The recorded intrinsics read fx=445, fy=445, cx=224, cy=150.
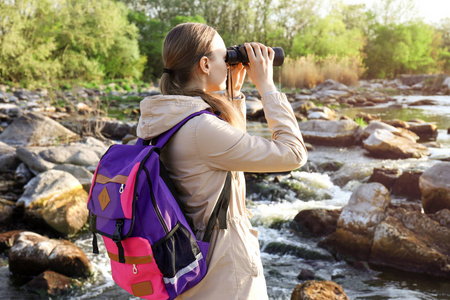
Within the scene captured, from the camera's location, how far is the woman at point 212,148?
4.31ft

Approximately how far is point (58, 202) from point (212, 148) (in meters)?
4.65

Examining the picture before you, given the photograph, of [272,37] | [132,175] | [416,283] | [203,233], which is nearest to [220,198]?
[203,233]

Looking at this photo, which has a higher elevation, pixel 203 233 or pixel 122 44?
pixel 122 44

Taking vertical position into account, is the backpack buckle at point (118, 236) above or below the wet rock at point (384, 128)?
above

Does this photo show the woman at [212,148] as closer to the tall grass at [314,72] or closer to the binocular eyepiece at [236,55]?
the binocular eyepiece at [236,55]

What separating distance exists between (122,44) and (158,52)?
5698mm

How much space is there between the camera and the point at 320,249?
4766 millimetres

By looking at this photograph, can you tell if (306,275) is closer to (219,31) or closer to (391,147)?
(391,147)

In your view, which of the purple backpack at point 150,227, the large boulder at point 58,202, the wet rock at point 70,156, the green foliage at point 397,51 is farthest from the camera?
the green foliage at point 397,51

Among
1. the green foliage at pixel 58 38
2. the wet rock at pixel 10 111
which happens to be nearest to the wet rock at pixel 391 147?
the wet rock at pixel 10 111

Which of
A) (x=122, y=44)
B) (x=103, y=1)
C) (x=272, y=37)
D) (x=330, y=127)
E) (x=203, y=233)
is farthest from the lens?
(x=272, y=37)

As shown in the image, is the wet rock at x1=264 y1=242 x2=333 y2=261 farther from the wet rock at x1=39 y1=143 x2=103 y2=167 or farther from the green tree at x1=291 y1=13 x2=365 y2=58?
the green tree at x1=291 y1=13 x2=365 y2=58

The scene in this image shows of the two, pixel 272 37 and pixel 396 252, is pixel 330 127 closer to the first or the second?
pixel 396 252

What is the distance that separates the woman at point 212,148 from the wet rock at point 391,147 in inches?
305
